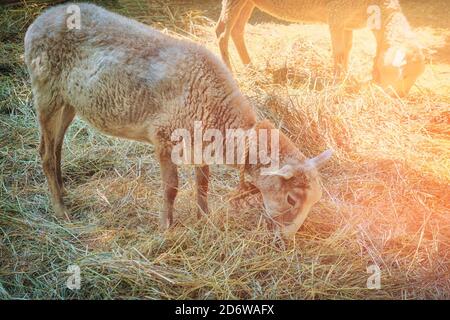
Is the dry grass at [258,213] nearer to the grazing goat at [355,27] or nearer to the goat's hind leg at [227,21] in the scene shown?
the grazing goat at [355,27]

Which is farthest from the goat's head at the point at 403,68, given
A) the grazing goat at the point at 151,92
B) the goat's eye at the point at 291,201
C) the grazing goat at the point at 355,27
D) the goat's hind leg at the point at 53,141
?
the goat's hind leg at the point at 53,141

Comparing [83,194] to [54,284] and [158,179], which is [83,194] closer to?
[158,179]

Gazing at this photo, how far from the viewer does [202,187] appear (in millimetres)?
3932

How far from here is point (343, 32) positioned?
21.1 ft

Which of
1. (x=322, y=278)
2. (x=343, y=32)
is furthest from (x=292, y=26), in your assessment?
(x=322, y=278)

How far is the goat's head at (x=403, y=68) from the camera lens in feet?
19.6

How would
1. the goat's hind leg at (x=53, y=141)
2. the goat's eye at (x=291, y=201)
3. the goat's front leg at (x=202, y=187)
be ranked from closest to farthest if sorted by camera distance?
the goat's eye at (x=291, y=201), the goat's front leg at (x=202, y=187), the goat's hind leg at (x=53, y=141)

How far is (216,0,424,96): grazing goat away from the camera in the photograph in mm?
6000

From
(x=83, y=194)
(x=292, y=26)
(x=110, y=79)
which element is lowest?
(x=83, y=194)

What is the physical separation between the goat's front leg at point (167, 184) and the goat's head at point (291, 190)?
546 millimetres
